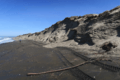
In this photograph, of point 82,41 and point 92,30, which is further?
point 82,41

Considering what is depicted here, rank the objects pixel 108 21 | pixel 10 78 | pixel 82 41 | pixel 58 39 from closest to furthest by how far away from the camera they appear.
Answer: pixel 10 78
pixel 108 21
pixel 82 41
pixel 58 39

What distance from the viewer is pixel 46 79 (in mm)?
3912

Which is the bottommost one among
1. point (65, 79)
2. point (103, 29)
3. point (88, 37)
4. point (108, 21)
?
point (65, 79)

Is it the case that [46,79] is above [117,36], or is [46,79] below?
below

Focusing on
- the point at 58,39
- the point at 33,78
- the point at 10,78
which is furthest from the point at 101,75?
the point at 58,39

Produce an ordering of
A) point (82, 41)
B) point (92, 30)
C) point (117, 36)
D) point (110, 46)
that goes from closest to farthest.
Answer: point (110, 46) → point (117, 36) → point (92, 30) → point (82, 41)

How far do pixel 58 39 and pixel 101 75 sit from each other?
1589cm

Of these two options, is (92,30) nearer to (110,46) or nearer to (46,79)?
(110,46)

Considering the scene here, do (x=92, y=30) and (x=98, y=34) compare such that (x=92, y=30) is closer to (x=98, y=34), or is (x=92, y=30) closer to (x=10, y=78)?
(x=98, y=34)

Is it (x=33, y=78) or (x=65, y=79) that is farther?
(x=33, y=78)

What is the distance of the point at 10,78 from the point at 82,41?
404 inches

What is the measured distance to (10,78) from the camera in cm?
424

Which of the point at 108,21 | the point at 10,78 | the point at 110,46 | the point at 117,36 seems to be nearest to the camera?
the point at 10,78

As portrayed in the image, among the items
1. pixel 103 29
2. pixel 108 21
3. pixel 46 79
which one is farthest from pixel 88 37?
pixel 46 79
